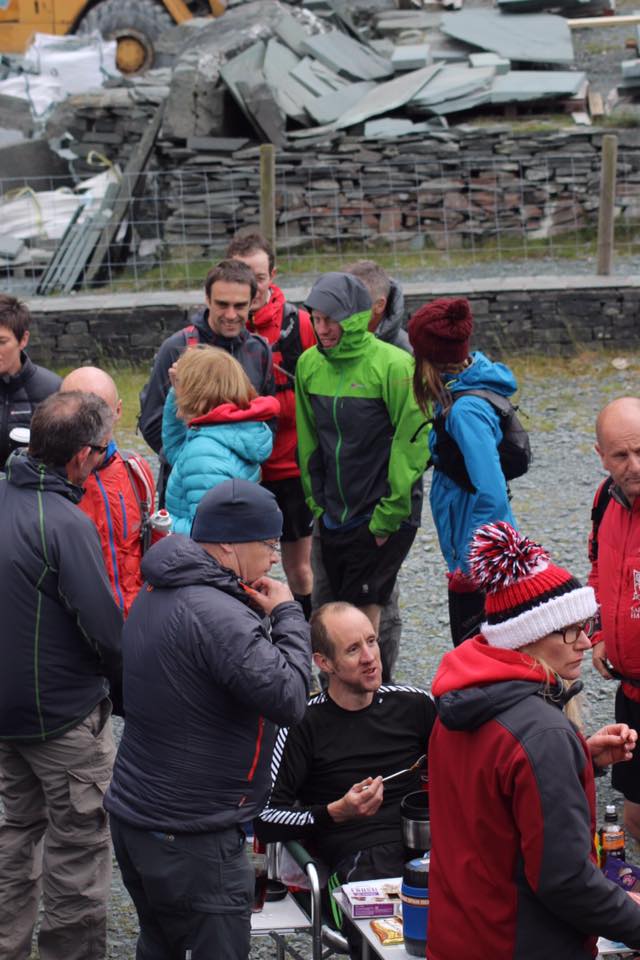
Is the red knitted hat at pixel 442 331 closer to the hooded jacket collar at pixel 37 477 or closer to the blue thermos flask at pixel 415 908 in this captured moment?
the hooded jacket collar at pixel 37 477

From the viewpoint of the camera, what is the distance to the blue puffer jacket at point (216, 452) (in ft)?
16.0

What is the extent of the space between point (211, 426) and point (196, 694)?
1.83 meters

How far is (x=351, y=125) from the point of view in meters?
14.7

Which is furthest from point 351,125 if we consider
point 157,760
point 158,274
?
point 157,760

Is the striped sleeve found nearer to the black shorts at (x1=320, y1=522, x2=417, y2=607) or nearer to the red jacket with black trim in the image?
the red jacket with black trim

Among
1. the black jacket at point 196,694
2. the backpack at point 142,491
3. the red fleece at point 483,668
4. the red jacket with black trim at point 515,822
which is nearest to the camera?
the red jacket with black trim at point 515,822

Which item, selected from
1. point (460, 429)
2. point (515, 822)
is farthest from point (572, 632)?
point (460, 429)

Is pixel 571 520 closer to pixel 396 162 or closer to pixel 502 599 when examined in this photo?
pixel 502 599

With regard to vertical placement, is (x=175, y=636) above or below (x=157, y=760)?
above

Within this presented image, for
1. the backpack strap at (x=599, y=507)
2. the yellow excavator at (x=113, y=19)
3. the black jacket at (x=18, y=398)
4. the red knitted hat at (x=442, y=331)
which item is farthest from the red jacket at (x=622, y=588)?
the yellow excavator at (x=113, y=19)

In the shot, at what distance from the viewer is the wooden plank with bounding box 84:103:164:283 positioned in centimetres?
1386

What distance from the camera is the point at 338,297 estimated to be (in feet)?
17.2

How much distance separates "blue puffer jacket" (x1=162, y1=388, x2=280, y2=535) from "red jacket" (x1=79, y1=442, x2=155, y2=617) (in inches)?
13.0

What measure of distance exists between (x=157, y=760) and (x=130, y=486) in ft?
4.72
